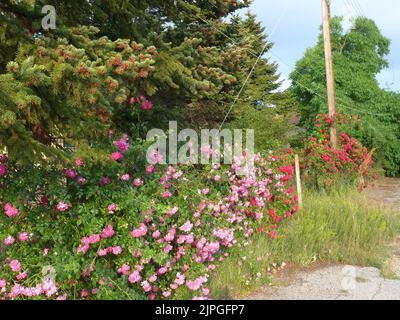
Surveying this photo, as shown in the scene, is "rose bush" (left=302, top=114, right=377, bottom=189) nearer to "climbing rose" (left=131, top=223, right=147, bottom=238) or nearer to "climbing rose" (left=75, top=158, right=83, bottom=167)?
"climbing rose" (left=131, top=223, right=147, bottom=238)

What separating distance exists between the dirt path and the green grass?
17 centimetres

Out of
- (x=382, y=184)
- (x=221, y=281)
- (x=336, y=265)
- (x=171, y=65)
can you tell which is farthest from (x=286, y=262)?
(x=382, y=184)

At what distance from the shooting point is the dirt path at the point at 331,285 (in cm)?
478

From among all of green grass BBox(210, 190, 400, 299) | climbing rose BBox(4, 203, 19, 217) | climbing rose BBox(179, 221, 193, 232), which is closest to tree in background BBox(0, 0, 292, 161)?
climbing rose BBox(4, 203, 19, 217)

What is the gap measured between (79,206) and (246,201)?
8.48 feet

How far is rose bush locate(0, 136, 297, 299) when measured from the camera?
13.2 ft

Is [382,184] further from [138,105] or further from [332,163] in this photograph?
[138,105]

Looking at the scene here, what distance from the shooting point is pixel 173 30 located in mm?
8164

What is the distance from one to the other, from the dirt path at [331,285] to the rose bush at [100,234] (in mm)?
876

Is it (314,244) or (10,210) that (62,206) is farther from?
(314,244)

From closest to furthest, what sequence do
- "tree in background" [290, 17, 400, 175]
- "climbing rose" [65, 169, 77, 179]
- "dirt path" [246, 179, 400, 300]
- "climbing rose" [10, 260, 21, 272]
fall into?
"climbing rose" [10, 260, 21, 272] → "climbing rose" [65, 169, 77, 179] → "dirt path" [246, 179, 400, 300] → "tree in background" [290, 17, 400, 175]

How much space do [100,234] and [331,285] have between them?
2.66 metres
